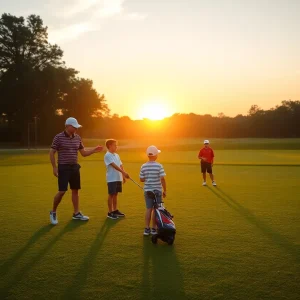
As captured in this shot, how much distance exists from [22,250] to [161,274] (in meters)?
2.63

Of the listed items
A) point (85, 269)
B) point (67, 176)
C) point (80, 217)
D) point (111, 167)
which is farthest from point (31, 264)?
point (111, 167)

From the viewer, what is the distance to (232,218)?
8555mm

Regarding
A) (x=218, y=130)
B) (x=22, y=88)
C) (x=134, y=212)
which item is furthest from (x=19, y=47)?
(x=134, y=212)

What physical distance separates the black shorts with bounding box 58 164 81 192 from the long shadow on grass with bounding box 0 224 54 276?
0.91 m

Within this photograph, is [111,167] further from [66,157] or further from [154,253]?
[154,253]

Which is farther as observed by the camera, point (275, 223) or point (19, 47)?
point (19, 47)

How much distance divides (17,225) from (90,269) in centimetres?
345

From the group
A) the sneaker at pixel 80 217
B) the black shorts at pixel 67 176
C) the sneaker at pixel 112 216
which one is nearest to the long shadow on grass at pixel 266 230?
the sneaker at pixel 112 216

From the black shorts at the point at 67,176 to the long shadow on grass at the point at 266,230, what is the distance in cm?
403

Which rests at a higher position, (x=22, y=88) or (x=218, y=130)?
(x=22, y=88)

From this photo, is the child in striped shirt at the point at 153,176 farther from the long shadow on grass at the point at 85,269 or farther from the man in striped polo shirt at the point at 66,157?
the man in striped polo shirt at the point at 66,157

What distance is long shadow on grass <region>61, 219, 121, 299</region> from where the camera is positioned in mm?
4521

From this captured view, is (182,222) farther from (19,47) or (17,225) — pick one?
(19,47)

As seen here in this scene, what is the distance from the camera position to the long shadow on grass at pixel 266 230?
19.9ft
